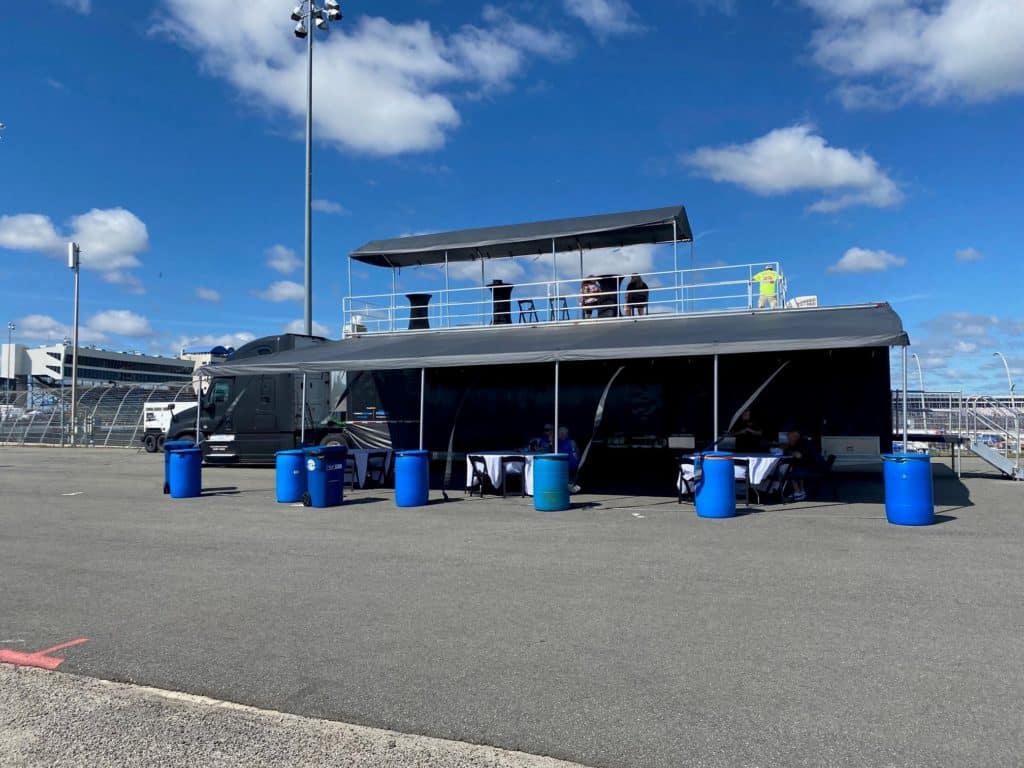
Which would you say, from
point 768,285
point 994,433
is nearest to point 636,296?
point 768,285

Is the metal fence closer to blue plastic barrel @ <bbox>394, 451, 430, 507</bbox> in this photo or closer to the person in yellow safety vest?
blue plastic barrel @ <bbox>394, 451, 430, 507</bbox>

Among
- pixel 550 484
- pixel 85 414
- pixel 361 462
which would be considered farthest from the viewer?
pixel 85 414

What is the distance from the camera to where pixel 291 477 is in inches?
544

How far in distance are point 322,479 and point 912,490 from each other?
29.7ft

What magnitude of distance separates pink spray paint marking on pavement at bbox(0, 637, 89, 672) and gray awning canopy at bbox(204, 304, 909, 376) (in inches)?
360

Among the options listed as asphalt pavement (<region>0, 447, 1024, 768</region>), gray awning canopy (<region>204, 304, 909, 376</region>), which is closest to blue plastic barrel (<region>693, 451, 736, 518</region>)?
asphalt pavement (<region>0, 447, 1024, 768</region>)

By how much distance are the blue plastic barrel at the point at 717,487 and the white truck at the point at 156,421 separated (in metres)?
24.9

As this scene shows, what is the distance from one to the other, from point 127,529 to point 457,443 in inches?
352

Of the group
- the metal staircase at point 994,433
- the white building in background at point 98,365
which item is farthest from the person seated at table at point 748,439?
the white building in background at point 98,365

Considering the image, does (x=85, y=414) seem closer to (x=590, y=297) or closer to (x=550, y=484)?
(x=590, y=297)

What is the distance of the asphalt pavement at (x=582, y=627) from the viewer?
4.02 m

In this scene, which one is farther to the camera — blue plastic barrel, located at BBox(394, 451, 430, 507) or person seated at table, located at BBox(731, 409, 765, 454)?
person seated at table, located at BBox(731, 409, 765, 454)

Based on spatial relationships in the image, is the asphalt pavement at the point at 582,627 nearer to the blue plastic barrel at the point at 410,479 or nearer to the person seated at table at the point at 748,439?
the blue plastic barrel at the point at 410,479

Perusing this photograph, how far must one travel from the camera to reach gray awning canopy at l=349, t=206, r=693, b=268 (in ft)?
59.2
